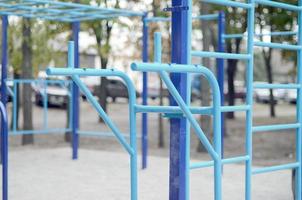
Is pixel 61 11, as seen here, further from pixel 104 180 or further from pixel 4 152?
pixel 4 152

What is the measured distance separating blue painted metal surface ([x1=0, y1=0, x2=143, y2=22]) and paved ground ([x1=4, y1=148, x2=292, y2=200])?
2.10 metres

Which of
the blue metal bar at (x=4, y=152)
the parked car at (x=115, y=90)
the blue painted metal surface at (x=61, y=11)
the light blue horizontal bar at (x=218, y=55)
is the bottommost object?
the parked car at (x=115, y=90)

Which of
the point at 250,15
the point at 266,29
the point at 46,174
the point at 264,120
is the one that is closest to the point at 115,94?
the point at 264,120

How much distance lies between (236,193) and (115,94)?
21568mm

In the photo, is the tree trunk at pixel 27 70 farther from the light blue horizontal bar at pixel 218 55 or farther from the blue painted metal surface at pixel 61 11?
the light blue horizontal bar at pixel 218 55

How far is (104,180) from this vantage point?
6367mm

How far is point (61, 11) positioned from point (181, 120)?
159 inches

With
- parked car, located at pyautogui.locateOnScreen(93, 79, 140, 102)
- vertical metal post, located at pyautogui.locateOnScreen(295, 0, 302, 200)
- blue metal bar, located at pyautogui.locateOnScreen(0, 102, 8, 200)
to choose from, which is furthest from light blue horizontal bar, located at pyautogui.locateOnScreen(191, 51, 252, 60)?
parked car, located at pyautogui.locateOnScreen(93, 79, 140, 102)

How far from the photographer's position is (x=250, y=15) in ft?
Answer: 13.3

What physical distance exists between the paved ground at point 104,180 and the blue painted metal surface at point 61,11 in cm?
210

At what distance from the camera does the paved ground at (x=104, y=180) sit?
545 cm

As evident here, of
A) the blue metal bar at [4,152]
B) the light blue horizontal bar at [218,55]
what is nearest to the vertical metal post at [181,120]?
the light blue horizontal bar at [218,55]

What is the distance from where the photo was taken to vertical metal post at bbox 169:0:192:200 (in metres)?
3.49

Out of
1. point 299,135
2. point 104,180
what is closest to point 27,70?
point 104,180
